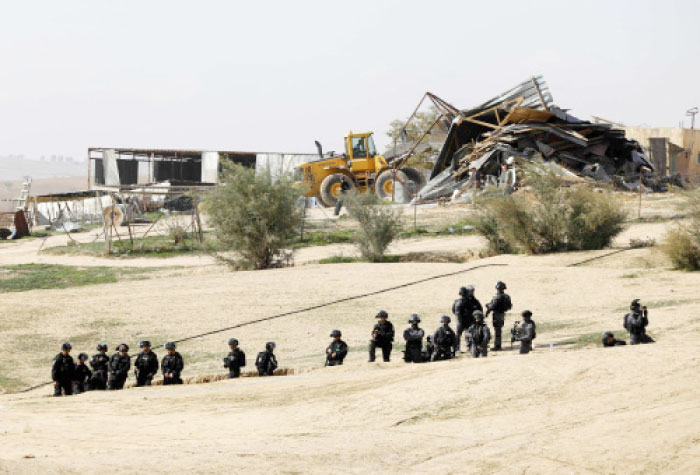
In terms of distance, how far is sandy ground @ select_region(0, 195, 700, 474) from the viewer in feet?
26.2

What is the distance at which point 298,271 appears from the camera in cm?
2688

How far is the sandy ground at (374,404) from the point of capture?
7977 millimetres

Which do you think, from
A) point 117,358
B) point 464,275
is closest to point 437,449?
point 117,358

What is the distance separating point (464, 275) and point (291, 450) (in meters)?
16.1

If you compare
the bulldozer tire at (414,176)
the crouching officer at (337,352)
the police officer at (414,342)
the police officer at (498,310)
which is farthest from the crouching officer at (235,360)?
the bulldozer tire at (414,176)

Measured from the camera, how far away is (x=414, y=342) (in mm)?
14422

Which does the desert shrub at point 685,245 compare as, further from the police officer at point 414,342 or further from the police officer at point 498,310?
the police officer at point 414,342

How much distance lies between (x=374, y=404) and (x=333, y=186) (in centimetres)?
3579

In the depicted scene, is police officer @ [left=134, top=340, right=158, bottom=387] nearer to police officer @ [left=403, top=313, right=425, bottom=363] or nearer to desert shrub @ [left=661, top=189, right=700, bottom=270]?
police officer @ [left=403, top=313, right=425, bottom=363]

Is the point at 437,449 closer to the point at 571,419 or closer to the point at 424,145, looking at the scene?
the point at 571,419

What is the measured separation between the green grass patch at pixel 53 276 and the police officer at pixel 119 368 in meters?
12.9

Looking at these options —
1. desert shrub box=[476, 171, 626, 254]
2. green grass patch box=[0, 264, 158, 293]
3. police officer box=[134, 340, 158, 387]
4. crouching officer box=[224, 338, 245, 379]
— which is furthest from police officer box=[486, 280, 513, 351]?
green grass patch box=[0, 264, 158, 293]

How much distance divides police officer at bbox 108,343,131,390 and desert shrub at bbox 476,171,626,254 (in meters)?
16.0

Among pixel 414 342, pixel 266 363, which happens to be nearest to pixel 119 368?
pixel 266 363
